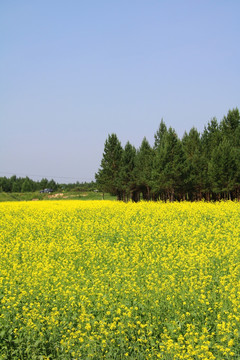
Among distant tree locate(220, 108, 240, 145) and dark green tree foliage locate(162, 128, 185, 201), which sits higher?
distant tree locate(220, 108, 240, 145)

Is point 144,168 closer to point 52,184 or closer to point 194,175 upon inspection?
point 194,175

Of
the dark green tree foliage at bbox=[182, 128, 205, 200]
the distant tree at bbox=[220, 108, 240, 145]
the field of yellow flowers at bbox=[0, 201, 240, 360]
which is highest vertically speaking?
the distant tree at bbox=[220, 108, 240, 145]

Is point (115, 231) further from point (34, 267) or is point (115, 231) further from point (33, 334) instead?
point (33, 334)

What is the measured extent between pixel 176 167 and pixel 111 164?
1859 centimetres

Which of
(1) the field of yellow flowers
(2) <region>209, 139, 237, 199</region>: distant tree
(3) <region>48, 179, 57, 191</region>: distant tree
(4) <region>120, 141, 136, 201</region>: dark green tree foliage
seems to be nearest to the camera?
(1) the field of yellow flowers

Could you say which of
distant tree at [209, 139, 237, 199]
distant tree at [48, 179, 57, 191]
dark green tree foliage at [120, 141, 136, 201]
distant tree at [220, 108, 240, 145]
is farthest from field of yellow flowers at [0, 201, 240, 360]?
distant tree at [48, 179, 57, 191]

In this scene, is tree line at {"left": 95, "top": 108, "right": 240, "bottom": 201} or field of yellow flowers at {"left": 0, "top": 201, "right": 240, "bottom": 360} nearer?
field of yellow flowers at {"left": 0, "top": 201, "right": 240, "bottom": 360}

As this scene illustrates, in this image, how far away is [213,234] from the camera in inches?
639

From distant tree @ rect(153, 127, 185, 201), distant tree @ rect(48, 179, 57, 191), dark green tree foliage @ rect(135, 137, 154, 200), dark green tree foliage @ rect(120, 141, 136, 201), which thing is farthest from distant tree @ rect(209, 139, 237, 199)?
distant tree @ rect(48, 179, 57, 191)

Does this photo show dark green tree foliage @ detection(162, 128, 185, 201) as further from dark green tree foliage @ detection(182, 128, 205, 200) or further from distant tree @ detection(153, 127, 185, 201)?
dark green tree foliage @ detection(182, 128, 205, 200)

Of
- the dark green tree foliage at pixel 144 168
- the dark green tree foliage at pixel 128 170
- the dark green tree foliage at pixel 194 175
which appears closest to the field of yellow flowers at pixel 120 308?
the dark green tree foliage at pixel 194 175

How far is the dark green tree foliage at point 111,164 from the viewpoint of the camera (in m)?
68.3

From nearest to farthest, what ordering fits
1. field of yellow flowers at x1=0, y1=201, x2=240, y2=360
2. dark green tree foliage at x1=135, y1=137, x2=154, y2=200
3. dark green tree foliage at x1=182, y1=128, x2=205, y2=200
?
1. field of yellow flowers at x1=0, y1=201, x2=240, y2=360
2. dark green tree foliage at x1=182, y1=128, x2=205, y2=200
3. dark green tree foliage at x1=135, y1=137, x2=154, y2=200

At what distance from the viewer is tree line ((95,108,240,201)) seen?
54.0 metres
